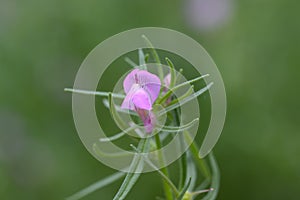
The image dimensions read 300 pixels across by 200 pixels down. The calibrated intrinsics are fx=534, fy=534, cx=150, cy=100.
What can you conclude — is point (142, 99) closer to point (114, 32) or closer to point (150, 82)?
point (150, 82)

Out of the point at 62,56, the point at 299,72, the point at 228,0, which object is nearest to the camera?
the point at 299,72

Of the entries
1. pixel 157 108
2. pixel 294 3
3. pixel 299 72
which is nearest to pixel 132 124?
pixel 157 108

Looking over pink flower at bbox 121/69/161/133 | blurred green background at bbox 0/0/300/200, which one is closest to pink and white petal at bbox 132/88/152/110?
pink flower at bbox 121/69/161/133

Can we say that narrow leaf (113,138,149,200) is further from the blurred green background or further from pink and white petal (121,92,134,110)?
the blurred green background

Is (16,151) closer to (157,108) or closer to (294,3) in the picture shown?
(294,3)

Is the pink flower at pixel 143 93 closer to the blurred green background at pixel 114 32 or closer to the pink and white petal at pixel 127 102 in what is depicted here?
the pink and white petal at pixel 127 102

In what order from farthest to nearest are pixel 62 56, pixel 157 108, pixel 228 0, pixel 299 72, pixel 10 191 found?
1. pixel 228 0
2. pixel 62 56
3. pixel 299 72
4. pixel 10 191
5. pixel 157 108

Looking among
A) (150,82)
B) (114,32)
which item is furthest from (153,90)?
(114,32)
